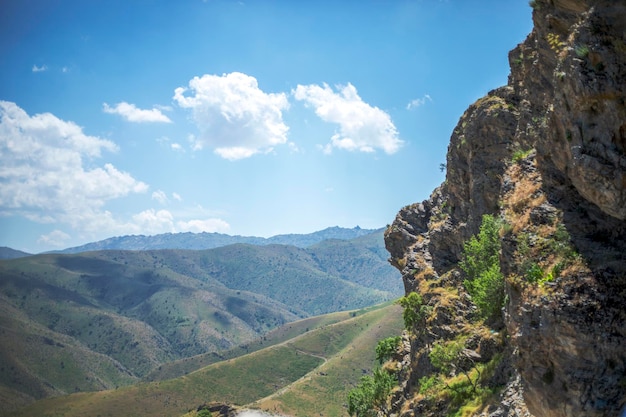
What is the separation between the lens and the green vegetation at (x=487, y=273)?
141 feet

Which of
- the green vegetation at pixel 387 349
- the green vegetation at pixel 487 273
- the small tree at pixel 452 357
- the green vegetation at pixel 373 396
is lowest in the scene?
the green vegetation at pixel 373 396

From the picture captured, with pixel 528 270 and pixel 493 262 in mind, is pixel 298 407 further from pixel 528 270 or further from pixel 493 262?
pixel 528 270

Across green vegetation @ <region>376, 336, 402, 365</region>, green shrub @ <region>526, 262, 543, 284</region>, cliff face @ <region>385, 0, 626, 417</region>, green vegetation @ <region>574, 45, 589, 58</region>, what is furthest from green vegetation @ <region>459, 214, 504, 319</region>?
green vegetation @ <region>376, 336, 402, 365</region>

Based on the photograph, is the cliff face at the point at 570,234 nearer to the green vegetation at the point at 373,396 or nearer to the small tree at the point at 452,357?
the small tree at the point at 452,357

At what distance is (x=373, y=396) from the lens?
67.8 m

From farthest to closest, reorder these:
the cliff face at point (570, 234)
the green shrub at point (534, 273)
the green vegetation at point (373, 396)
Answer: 1. the green vegetation at point (373, 396)
2. the green shrub at point (534, 273)
3. the cliff face at point (570, 234)

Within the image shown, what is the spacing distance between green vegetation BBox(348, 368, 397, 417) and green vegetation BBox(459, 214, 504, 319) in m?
23.7

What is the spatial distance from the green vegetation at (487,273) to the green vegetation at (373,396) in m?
23.7

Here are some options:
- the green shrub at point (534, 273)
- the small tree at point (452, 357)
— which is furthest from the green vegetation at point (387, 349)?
the green shrub at point (534, 273)

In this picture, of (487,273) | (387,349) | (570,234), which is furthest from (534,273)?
(387,349)

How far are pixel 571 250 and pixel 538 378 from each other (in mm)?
7947

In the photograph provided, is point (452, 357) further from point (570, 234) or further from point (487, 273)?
point (570, 234)

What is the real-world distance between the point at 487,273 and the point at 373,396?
3527cm

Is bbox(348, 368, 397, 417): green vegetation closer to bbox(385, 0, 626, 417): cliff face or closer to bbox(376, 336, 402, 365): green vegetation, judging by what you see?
bbox(376, 336, 402, 365): green vegetation
